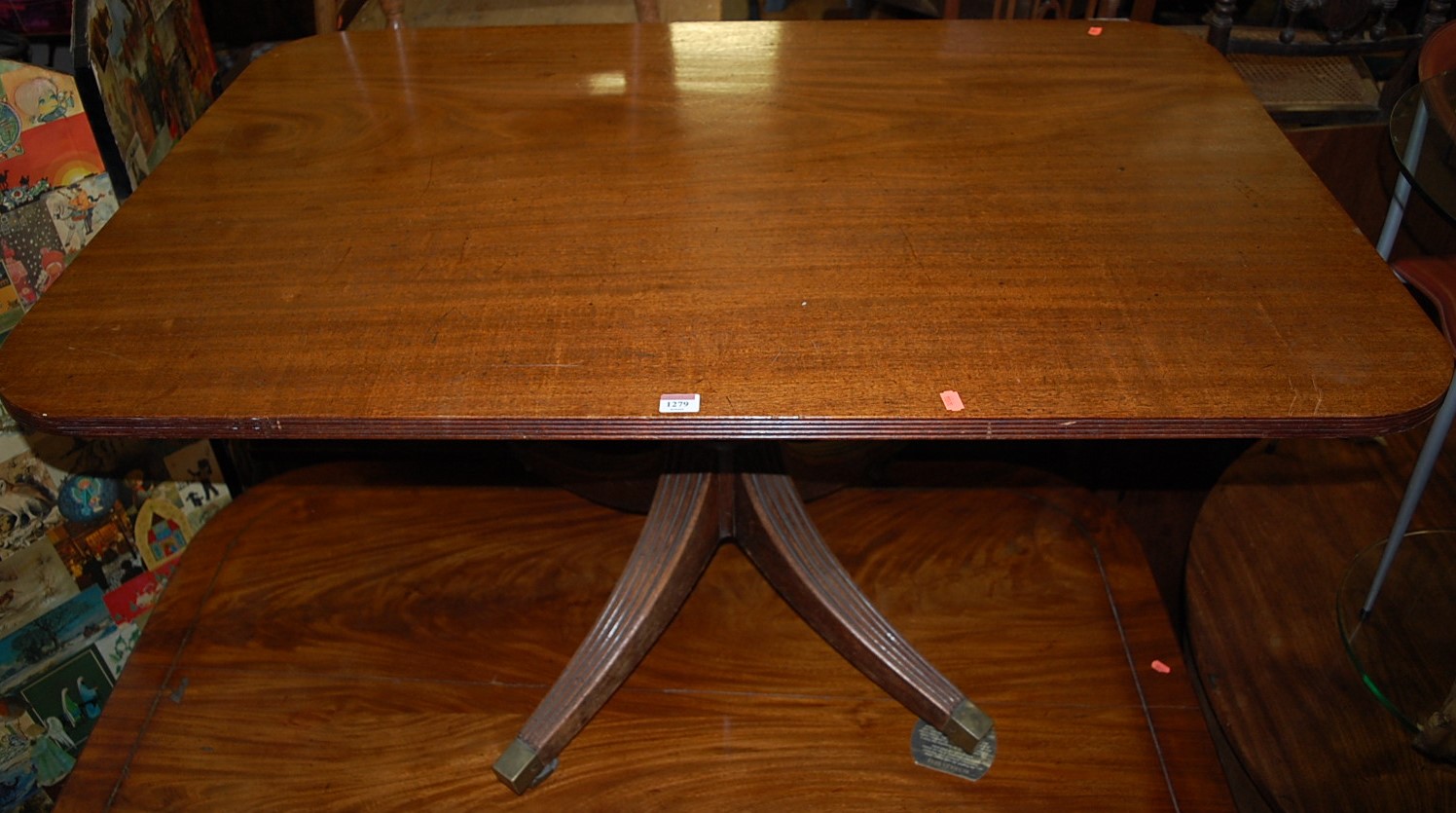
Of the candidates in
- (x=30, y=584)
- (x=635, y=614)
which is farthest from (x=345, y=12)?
(x=635, y=614)

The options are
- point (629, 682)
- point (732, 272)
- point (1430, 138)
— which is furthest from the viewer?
point (629, 682)

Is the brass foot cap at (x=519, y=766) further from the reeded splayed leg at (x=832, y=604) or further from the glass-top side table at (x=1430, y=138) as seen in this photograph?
the glass-top side table at (x=1430, y=138)

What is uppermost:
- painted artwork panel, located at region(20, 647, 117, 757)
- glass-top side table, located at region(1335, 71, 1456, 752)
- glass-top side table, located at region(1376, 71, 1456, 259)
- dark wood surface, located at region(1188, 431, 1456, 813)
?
glass-top side table, located at region(1376, 71, 1456, 259)

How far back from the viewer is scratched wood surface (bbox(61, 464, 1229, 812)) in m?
1.42

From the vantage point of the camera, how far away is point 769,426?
93cm

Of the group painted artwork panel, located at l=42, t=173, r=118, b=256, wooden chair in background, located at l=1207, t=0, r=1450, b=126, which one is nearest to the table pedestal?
painted artwork panel, located at l=42, t=173, r=118, b=256

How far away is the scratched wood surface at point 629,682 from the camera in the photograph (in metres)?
1.42

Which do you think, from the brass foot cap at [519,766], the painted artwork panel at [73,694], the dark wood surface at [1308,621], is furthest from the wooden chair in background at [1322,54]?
the painted artwork panel at [73,694]

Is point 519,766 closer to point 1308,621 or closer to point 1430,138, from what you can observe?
point 1308,621

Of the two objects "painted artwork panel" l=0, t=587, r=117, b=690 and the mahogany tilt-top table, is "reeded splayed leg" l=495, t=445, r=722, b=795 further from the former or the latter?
"painted artwork panel" l=0, t=587, r=117, b=690

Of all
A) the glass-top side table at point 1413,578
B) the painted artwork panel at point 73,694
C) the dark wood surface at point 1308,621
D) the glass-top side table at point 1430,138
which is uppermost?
the glass-top side table at point 1430,138

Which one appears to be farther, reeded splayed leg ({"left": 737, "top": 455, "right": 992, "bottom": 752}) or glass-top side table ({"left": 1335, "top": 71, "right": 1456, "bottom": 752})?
reeded splayed leg ({"left": 737, "top": 455, "right": 992, "bottom": 752})

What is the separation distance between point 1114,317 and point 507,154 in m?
0.73

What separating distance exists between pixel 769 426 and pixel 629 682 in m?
0.74
